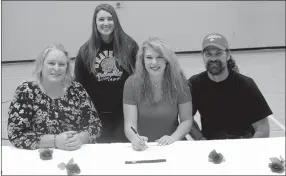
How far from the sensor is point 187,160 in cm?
182

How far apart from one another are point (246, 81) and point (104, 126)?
4.29 ft

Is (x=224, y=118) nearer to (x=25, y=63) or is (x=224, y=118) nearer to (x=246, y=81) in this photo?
(x=246, y=81)

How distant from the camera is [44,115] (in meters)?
2.22

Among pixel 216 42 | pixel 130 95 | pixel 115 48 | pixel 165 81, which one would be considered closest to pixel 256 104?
pixel 216 42

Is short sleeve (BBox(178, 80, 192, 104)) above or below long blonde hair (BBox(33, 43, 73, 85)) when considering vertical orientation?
below

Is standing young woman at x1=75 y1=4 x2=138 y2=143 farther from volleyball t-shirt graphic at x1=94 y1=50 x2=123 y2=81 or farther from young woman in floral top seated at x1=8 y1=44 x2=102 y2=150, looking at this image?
young woman in floral top seated at x1=8 y1=44 x2=102 y2=150

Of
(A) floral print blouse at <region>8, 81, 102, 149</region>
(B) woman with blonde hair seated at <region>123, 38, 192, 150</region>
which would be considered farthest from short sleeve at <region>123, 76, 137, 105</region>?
(A) floral print blouse at <region>8, 81, 102, 149</region>

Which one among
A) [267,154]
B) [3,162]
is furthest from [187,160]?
[3,162]

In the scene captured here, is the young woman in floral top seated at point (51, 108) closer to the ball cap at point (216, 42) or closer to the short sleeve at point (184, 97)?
the short sleeve at point (184, 97)

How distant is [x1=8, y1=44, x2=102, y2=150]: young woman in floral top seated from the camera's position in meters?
2.14

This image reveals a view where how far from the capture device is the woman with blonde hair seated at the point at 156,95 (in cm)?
245

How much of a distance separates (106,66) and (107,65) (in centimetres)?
1

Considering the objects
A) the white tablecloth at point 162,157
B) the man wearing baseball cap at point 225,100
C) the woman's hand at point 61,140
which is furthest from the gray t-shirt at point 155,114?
the woman's hand at point 61,140

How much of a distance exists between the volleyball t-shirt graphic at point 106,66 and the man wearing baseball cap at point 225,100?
704mm
